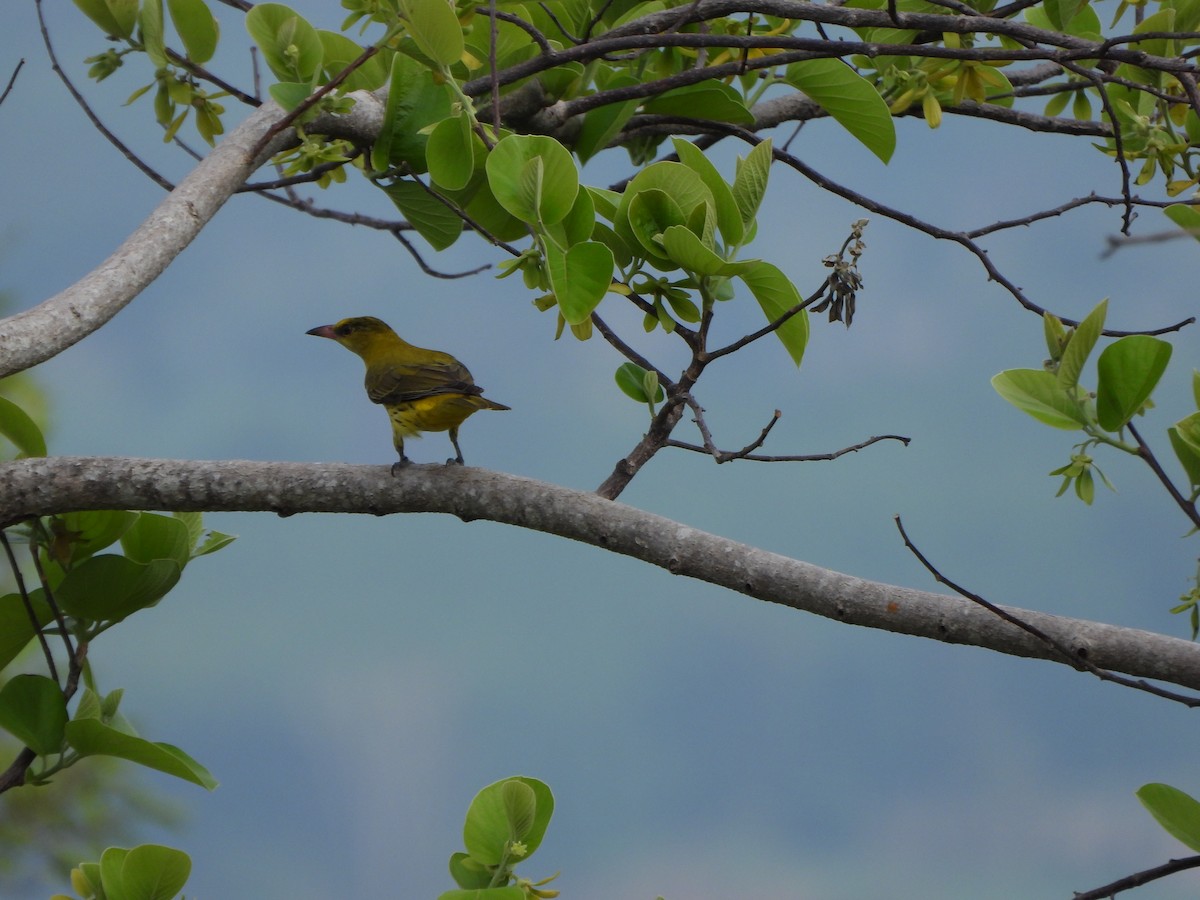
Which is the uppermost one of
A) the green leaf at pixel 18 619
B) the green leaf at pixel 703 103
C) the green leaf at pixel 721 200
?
the green leaf at pixel 703 103

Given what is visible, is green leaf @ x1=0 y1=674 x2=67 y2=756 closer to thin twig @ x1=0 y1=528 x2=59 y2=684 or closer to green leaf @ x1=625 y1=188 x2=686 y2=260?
thin twig @ x1=0 y1=528 x2=59 y2=684

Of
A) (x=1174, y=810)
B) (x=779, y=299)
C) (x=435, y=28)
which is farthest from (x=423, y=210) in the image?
(x=1174, y=810)

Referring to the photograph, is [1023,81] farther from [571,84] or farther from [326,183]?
[326,183]

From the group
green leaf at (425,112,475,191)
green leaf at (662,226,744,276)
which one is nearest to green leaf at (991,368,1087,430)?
green leaf at (662,226,744,276)

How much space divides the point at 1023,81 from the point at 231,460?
2.45 m

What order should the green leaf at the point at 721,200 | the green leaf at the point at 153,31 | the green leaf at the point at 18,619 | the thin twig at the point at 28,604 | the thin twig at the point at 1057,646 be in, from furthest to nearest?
the green leaf at the point at 153,31, the green leaf at the point at 18,619, the thin twig at the point at 28,604, the green leaf at the point at 721,200, the thin twig at the point at 1057,646

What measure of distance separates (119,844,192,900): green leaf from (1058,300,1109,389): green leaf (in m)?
1.37

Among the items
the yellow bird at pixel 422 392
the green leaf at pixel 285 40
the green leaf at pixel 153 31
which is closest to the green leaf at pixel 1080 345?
the yellow bird at pixel 422 392

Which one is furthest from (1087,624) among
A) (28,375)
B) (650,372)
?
(28,375)

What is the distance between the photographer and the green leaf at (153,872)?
1.62 meters

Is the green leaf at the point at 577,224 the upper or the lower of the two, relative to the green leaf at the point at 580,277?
upper

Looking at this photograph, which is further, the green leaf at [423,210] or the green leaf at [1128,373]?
the green leaf at [423,210]

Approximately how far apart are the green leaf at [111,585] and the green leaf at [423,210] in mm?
857

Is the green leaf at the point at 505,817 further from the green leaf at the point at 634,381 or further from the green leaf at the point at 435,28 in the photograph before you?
the green leaf at the point at 435,28
